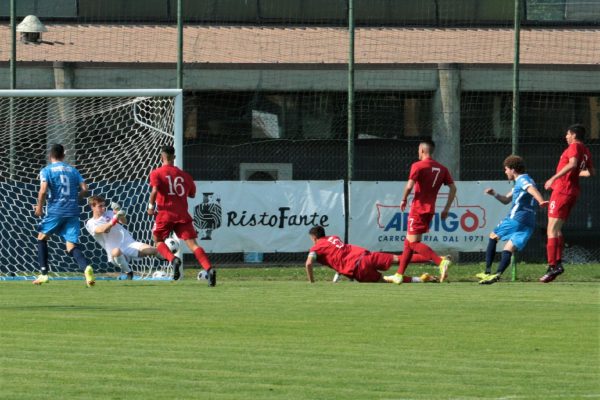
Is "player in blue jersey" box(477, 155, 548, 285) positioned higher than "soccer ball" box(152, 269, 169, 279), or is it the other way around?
"player in blue jersey" box(477, 155, 548, 285)

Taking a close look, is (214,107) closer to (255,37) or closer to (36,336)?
(255,37)

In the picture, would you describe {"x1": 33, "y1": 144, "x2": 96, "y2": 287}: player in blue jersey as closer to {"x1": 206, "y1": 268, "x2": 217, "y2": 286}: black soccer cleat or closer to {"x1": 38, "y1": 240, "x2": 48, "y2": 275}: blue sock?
{"x1": 38, "y1": 240, "x2": 48, "y2": 275}: blue sock

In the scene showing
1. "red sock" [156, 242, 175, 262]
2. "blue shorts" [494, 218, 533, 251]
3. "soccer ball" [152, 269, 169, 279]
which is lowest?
"soccer ball" [152, 269, 169, 279]

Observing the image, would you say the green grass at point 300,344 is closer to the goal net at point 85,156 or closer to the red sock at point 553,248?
the red sock at point 553,248

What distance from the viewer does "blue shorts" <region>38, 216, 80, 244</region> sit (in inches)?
724

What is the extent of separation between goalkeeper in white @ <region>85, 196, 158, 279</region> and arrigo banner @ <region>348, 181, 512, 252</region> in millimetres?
3868

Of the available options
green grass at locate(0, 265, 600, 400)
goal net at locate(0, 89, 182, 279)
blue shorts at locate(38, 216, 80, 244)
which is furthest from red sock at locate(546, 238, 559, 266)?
blue shorts at locate(38, 216, 80, 244)

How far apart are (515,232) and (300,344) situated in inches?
376

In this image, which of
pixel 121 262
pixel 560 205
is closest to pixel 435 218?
pixel 560 205

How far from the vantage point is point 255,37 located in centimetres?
2864

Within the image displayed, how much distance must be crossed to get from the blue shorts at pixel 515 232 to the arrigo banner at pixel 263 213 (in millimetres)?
4165

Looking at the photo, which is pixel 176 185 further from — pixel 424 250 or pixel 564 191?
pixel 564 191

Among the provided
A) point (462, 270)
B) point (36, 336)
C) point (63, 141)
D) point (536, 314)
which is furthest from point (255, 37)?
point (36, 336)

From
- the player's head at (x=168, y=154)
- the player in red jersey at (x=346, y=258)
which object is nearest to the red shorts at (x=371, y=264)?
the player in red jersey at (x=346, y=258)
